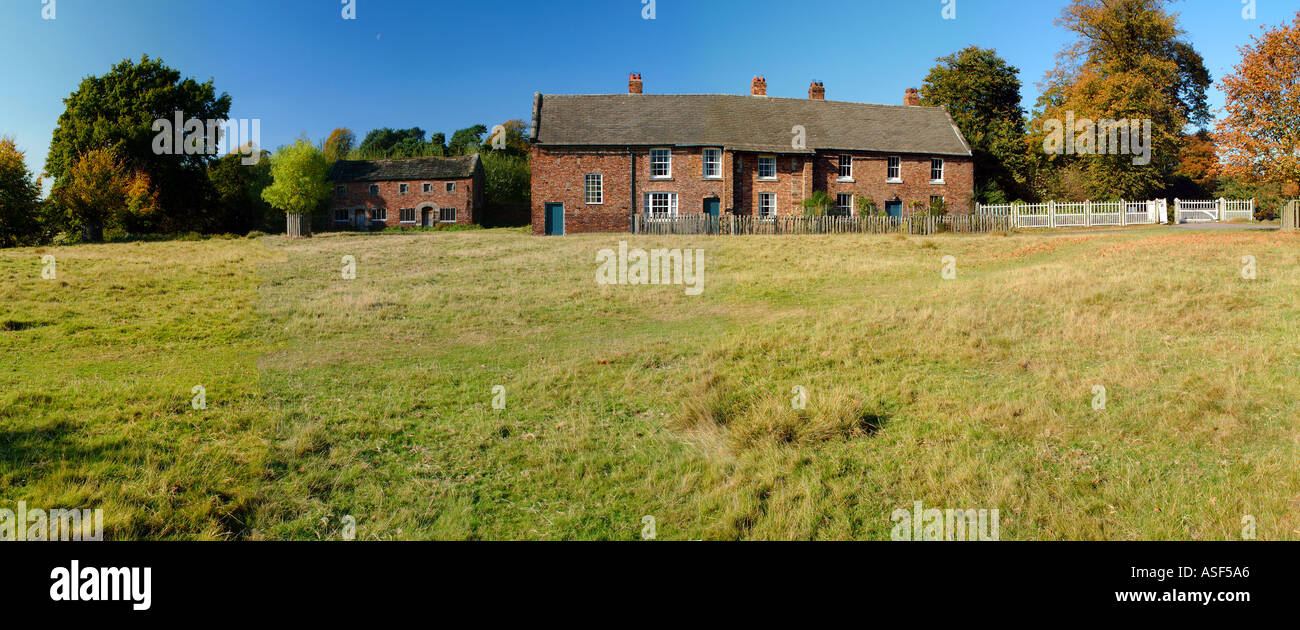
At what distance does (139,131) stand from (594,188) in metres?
32.3

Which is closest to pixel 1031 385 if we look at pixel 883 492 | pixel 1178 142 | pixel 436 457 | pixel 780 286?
pixel 883 492

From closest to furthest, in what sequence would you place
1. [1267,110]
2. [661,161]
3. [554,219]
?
[1267,110] → [661,161] → [554,219]

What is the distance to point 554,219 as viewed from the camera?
42469 millimetres

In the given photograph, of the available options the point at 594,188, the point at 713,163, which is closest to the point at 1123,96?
the point at 713,163

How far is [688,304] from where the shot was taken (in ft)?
58.4

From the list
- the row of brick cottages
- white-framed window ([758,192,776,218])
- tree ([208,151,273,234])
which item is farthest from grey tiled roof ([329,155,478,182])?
white-framed window ([758,192,776,218])

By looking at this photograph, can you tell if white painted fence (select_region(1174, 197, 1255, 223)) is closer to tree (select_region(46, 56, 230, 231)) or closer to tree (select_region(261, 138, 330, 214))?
tree (select_region(261, 138, 330, 214))

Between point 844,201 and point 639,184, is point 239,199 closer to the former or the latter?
point 639,184

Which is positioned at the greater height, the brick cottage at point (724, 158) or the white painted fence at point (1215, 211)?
the brick cottage at point (724, 158)

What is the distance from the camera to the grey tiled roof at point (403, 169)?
6056cm

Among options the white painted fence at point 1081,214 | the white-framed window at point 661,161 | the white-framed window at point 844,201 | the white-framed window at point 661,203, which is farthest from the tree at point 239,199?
the white painted fence at point 1081,214

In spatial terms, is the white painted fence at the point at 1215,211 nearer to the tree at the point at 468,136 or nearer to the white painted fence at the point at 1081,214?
the white painted fence at the point at 1081,214

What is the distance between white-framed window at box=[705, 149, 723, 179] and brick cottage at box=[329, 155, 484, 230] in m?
25.5

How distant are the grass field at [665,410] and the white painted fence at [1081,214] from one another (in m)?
21.1
